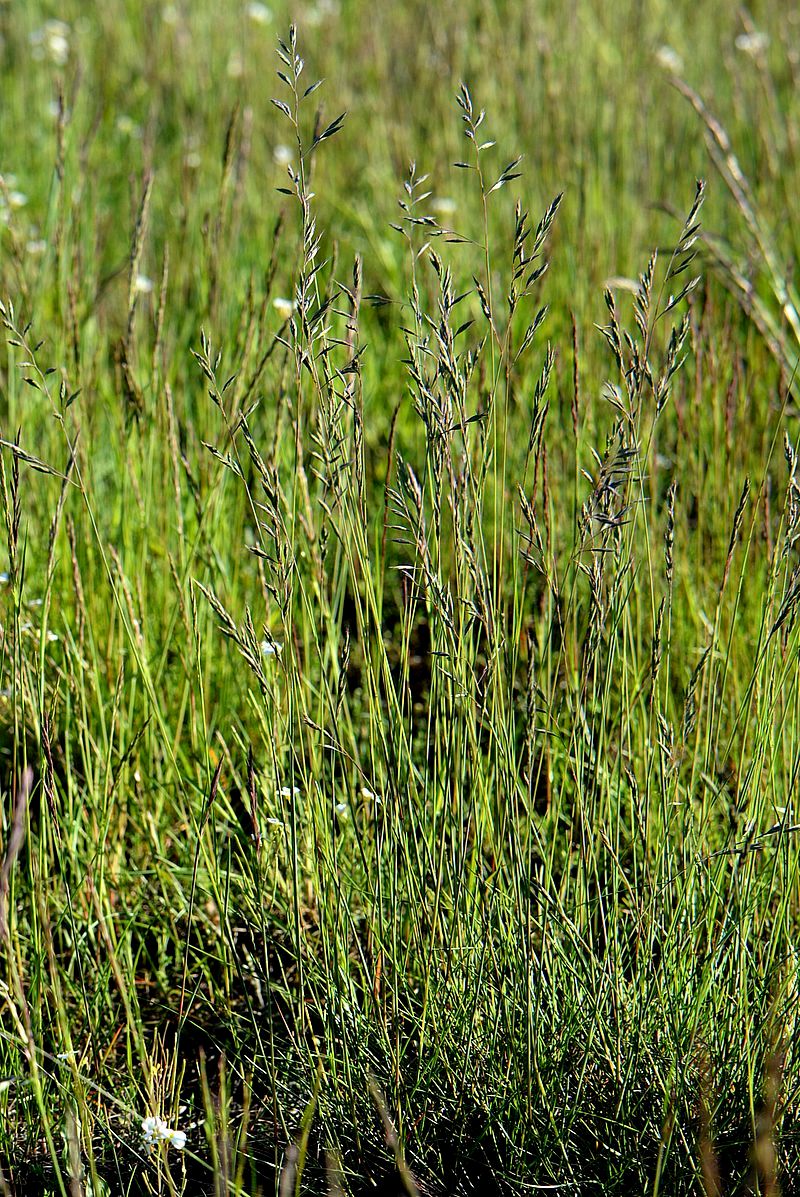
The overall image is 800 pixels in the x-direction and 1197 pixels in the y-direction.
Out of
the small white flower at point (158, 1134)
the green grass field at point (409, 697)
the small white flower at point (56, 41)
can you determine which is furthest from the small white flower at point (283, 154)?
the small white flower at point (158, 1134)

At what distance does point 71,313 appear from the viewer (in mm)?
1877

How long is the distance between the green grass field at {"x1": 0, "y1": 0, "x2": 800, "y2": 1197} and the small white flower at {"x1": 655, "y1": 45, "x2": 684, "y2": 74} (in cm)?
43

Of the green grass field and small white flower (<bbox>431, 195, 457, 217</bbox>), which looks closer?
the green grass field

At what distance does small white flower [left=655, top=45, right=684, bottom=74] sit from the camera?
3691 millimetres

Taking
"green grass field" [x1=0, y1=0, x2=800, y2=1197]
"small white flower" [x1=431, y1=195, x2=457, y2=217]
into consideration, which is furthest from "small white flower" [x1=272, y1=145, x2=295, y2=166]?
"small white flower" [x1=431, y1=195, x2=457, y2=217]

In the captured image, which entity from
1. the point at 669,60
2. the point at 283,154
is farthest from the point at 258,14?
the point at 669,60

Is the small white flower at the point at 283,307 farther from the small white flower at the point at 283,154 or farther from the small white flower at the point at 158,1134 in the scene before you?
the small white flower at the point at 158,1134

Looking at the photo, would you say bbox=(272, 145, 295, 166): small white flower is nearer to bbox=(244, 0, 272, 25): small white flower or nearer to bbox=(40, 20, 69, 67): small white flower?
bbox=(40, 20, 69, 67): small white flower

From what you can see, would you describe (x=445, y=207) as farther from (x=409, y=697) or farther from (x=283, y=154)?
(x=409, y=697)

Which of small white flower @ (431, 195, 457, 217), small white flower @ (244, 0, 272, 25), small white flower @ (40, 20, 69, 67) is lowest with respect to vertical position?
small white flower @ (431, 195, 457, 217)

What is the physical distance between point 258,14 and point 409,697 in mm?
3873

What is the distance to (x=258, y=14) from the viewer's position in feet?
14.1

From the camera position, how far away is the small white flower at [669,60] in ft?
12.1

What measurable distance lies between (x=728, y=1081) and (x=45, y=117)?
140 inches
